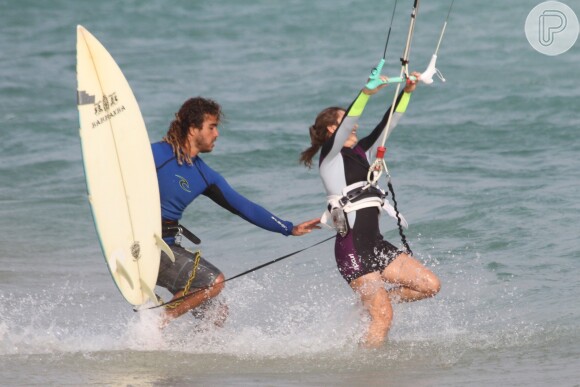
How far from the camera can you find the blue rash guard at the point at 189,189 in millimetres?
6129

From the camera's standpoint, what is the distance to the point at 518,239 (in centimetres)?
920

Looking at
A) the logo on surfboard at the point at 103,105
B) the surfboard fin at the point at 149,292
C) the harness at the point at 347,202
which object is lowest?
the surfboard fin at the point at 149,292

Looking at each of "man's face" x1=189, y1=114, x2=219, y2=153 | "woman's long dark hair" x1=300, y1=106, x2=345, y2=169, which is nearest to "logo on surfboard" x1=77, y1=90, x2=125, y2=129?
"man's face" x1=189, y1=114, x2=219, y2=153

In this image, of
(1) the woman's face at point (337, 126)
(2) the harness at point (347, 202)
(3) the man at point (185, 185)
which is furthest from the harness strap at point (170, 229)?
(1) the woman's face at point (337, 126)

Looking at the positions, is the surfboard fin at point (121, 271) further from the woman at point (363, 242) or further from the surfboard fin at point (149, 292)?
the woman at point (363, 242)

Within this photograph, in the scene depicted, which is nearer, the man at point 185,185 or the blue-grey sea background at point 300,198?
the blue-grey sea background at point 300,198

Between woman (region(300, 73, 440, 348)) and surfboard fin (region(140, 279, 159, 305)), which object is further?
surfboard fin (region(140, 279, 159, 305))

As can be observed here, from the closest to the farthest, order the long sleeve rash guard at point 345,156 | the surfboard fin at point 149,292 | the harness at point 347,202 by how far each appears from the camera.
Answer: the long sleeve rash guard at point 345,156 → the harness at point 347,202 → the surfboard fin at point 149,292

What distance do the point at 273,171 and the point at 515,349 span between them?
7.30 meters

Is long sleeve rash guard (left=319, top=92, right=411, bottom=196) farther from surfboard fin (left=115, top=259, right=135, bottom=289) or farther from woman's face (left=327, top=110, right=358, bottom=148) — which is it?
surfboard fin (left=115, top=259, right=135, bottom=289)

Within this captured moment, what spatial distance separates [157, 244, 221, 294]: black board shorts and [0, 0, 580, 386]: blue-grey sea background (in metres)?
0.28

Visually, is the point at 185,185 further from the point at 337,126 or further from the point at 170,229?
the point at 337,126

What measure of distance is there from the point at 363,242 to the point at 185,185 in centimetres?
108

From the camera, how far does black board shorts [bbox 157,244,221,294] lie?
241 inches
